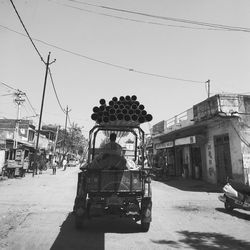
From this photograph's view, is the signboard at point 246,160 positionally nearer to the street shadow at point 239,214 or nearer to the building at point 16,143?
the street shadow at point 239,214

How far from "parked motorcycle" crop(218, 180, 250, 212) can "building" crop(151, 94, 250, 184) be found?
6392mm

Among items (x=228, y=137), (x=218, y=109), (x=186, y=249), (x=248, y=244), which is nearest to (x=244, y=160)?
(x=228, y=137)

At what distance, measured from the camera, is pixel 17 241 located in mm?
5730

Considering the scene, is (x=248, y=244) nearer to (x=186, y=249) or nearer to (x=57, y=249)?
(x=186, y=249)

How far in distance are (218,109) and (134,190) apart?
454 inches

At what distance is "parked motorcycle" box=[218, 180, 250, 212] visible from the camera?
9012 mm

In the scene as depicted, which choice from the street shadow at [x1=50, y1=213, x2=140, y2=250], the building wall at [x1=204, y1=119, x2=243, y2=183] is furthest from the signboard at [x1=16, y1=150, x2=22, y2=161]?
the street shadow at [x1=50, y1=213, x2=140, y2=250]

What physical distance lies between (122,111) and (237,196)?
215 inches

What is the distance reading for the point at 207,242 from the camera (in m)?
5.98

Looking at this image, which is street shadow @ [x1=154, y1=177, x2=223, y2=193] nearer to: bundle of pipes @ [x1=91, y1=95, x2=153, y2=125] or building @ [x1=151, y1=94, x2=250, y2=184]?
building @ [x1=151, y1=94, x2=250, y2=184]

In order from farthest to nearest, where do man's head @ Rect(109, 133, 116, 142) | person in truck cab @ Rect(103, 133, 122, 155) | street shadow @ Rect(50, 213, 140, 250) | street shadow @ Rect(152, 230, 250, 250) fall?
man's head @ Rect(109, 133, 116, 142) < person in truck cab @ Rect(103, 133, 122, 155) < street shadow @ Rect(152, 230, 250, 250) < street shadow @ Rect(50, 213, 140, 250)

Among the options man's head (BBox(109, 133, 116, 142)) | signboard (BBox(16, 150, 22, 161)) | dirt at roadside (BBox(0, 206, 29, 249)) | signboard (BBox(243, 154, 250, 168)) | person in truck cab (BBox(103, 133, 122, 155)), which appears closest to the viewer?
dirt at roadside (BBox(0, 206, 29, 249))

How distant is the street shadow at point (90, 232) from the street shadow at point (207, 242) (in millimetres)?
1280

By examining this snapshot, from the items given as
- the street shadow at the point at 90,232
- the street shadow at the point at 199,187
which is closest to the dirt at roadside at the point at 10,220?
the street shadow at the point at 90,232
